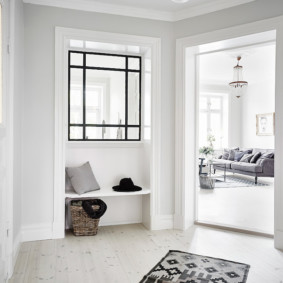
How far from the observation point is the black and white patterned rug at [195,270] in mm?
2248

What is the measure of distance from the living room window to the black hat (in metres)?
6.33

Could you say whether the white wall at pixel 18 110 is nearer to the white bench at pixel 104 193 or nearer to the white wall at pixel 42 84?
the white wall at pixel 42 84

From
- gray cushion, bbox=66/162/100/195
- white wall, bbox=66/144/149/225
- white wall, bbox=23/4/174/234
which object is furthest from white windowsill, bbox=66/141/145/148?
white wall, bbox=23/4/174/234

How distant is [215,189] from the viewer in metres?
6.25

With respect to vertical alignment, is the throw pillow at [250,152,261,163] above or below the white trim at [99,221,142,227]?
above

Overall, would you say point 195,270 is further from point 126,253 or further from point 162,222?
point 162,222

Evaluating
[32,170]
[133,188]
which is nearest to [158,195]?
[133,188]

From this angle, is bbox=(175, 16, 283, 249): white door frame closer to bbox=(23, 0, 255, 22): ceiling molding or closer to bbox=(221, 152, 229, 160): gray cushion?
bbox=(23, 0, 255, 22): ceiling molding

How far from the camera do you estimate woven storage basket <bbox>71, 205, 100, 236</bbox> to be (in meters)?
3.17

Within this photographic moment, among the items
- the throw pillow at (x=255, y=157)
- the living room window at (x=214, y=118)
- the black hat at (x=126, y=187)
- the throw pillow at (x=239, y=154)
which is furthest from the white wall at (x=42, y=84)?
the living room window at (x=214, y=118)

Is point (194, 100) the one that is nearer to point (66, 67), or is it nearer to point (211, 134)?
point (66, 67)

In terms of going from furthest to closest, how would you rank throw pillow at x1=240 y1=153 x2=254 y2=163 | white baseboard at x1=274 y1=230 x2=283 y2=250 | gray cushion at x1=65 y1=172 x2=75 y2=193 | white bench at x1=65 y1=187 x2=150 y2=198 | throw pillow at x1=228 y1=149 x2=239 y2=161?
1. throw pillow at x1=228 y1=149 x2=239 y2=161
2. throw pillow at x1=240 y1=153 x2=254 y2=163
3. gray cushion at x1=65 y1=172 x2=75 y2=193
4. white bench at x1=65 y1=187 x2=150 y2=198
5. white baseboard at x1=274 y1=230 x2=283 y2=250

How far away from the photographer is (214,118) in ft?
31.8

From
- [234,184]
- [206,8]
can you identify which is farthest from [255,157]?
[206,8]
